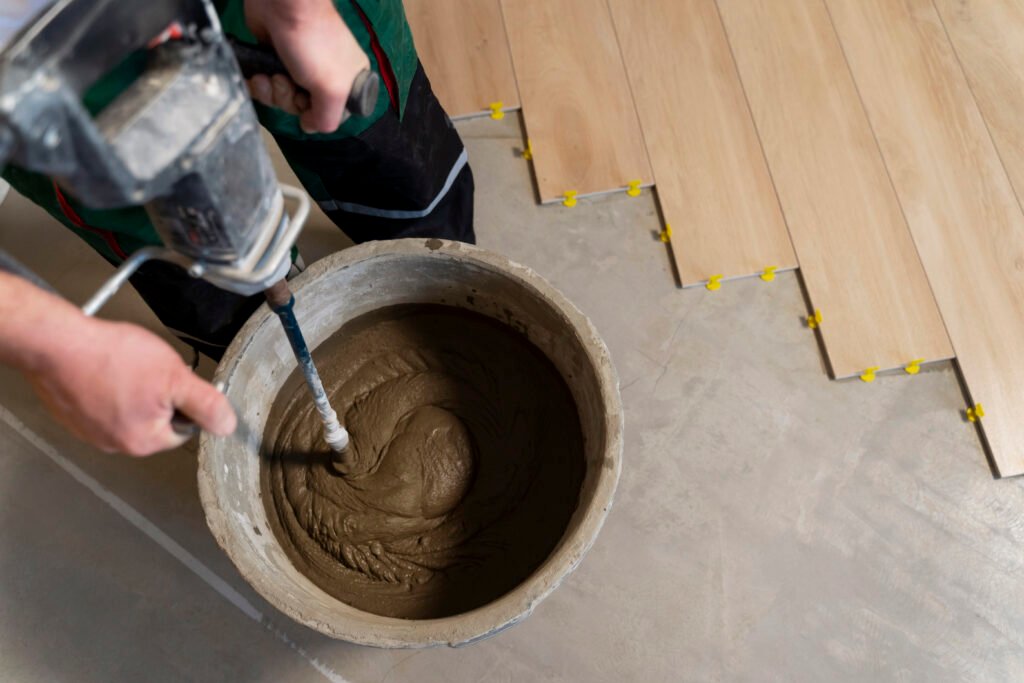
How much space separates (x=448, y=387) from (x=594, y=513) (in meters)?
0.36

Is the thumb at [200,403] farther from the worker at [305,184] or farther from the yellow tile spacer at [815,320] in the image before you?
the yellow tile spacer at [815,320]

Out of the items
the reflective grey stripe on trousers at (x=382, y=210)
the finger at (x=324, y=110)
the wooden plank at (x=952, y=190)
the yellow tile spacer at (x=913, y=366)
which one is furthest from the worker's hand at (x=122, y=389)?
the wooden plank at (x=952, y=190)

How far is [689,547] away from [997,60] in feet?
4.42

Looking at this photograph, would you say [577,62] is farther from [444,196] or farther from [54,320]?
[54,320]

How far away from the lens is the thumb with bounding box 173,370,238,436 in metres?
0.71

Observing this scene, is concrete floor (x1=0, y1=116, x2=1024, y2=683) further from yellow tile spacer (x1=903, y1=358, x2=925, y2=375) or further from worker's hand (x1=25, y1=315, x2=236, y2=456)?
worker's hand (x1=25, y1=315, x2=236, y2=456)

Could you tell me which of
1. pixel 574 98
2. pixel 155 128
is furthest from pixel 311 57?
pixel 574 98

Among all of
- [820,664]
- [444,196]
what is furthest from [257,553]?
[820,664]

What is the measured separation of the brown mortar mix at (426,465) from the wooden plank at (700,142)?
0.63 metres

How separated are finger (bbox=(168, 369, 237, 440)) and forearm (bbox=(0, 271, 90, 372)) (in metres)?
0.09

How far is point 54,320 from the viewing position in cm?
67

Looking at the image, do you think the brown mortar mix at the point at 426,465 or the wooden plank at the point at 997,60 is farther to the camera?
the wooden plank at the point at 997,60

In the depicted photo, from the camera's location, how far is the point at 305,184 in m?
1.42

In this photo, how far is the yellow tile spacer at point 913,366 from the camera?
1618 millimetres
